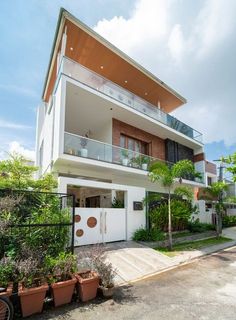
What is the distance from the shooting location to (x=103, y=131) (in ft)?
54.1

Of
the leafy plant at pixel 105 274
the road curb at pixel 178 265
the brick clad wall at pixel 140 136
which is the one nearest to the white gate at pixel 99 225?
the road curb at pixel 178 265

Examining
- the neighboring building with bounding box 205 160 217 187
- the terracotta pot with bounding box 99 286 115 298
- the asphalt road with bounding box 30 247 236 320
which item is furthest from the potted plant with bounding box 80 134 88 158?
the neighboring building with bounding box 205 160 217 187

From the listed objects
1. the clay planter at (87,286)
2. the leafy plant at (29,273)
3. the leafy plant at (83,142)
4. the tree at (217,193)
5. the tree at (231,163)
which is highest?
the leafy plant at (83,142)

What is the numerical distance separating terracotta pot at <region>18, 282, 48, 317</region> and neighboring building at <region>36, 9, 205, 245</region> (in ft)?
16.0

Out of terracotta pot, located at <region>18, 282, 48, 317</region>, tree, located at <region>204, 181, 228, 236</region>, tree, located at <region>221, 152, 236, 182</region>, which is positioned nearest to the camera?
terracotta pot, located at <region>18, 282, 48, 317</region>

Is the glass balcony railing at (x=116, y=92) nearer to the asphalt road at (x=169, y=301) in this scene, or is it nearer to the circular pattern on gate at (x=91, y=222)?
the circular pattern on gate at (x=91, y=222)

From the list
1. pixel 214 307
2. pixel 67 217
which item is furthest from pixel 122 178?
pixel 214 307

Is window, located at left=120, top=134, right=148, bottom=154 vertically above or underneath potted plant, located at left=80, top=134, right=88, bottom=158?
above

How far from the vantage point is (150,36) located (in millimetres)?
10938

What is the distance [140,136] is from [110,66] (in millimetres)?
5761

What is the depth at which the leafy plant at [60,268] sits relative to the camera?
16.7 ft

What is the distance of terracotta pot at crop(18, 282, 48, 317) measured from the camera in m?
4.36

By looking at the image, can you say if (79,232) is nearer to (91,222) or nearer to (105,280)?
(91,222)

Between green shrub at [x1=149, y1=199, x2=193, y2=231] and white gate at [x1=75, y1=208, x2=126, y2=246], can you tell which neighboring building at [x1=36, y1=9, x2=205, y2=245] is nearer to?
white gate at [x1=75, y1=208, x2=126, y2=246]
